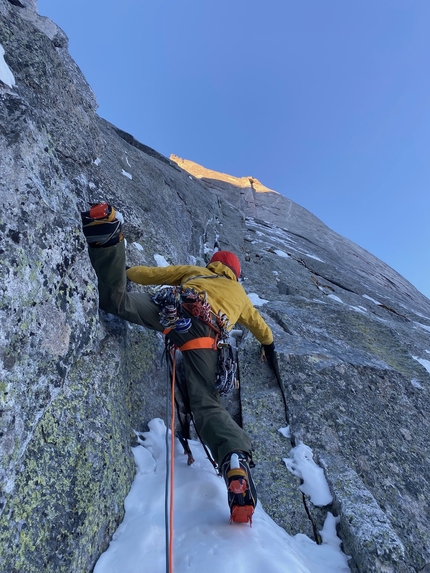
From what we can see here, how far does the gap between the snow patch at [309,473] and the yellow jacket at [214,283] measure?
1.83 meters

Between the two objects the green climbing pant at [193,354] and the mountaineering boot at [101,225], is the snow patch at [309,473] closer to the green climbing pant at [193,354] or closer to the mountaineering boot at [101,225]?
the green climbing pant at [193,354]

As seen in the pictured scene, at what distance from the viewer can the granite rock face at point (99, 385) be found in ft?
8.20

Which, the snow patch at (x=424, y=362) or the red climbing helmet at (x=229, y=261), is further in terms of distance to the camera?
the snow patch at (x=424, y=362)

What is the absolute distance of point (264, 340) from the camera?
586 centimetres

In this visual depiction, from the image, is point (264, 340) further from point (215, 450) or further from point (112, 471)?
point (112, 471)

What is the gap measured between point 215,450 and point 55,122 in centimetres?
579

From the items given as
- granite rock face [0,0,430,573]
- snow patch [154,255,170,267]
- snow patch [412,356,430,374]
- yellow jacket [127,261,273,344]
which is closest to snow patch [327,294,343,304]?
granite rock face [0,0,430,573]

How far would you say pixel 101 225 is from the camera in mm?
3709

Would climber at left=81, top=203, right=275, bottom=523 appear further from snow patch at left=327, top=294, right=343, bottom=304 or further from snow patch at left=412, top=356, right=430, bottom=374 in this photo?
snow patch at left=327, top=294, right=343, bottom=304

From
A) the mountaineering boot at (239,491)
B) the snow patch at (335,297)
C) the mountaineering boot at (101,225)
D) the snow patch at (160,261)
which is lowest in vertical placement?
the mountaineering boot at (239,491)

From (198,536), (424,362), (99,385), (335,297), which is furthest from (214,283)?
(335,297)

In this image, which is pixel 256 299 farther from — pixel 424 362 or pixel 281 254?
pixel 281 254

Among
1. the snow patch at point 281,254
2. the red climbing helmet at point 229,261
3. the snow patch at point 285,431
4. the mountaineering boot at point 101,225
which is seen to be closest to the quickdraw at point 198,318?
the snow patch at point 285,431

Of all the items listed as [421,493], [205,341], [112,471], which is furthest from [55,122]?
[421,493]
